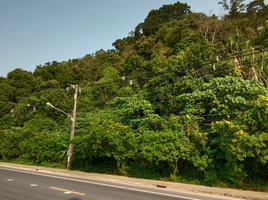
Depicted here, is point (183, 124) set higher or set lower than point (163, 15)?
lower

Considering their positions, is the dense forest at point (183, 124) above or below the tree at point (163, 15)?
below

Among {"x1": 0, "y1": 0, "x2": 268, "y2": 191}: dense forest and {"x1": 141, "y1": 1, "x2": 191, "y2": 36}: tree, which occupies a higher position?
{"x1": 141, "y1": 1, "x2": 191, "y2": 36}: tree

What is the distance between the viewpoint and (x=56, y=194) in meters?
8.77

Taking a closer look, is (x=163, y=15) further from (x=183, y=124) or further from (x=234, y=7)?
(x=183, y=124)

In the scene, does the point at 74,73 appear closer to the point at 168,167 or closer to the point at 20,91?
the point at 20,91

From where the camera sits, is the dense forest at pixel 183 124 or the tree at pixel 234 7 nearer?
the dense forest at pixel 183 124

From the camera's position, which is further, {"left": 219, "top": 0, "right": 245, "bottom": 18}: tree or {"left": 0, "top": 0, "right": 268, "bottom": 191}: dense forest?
{"left": 219, "top": 0, "right": 245, "bottom": 18}: tree

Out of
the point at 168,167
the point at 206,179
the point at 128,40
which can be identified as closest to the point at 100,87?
the point at 168,167

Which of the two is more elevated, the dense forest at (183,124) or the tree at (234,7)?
the tree at (234,7)

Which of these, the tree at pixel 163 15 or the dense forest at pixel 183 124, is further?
the tree at pixel 163 15

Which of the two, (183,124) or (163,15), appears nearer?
(183,124)

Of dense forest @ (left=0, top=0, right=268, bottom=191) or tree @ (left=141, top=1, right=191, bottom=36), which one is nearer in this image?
dense forest @ (left=0, top=0, right=268, bottom=191)

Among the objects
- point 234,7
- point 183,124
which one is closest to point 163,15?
point 234,7

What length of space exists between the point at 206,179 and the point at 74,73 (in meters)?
50.2
